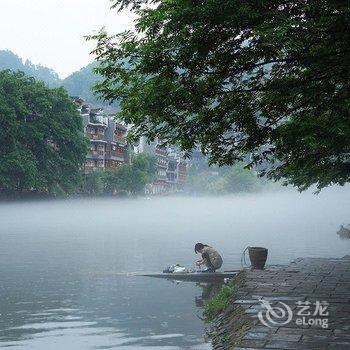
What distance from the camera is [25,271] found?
24.6m

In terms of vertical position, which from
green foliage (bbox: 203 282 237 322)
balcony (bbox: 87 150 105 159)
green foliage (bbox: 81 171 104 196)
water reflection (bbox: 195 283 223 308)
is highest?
balcony (bbox: 87 150 105 159)

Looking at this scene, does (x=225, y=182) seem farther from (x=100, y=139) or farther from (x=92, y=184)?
(x=92, y=184)

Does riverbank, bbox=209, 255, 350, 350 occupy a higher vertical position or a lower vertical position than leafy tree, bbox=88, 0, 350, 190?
lower

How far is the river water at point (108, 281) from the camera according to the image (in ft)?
44.3

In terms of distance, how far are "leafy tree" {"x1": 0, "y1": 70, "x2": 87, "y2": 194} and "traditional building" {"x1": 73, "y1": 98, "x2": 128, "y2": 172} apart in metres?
17.2

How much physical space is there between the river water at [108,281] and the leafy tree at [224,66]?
526 centimetres

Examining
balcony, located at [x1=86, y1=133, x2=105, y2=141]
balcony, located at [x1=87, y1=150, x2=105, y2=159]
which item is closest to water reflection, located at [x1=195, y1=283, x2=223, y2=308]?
balcony, located at [x1=87, y1=150, x2=105, y2=159]

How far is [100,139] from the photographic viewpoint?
94125 mm

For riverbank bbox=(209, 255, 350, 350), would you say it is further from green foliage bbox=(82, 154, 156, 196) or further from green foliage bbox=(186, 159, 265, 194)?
green foliage bbox=(186, 159, 265, 194)

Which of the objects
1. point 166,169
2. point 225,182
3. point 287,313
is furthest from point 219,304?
point 225,182

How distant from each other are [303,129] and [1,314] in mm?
10271

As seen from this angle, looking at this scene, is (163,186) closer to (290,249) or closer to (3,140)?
(3,140)

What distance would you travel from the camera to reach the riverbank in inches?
358

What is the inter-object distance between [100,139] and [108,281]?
7387cm
